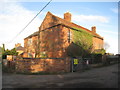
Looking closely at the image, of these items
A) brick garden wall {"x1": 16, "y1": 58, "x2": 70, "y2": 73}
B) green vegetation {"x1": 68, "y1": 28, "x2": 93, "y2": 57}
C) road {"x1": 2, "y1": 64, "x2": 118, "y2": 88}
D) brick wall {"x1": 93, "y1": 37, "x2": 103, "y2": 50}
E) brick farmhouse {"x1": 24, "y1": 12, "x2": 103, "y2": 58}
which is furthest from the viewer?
brick wall {"x1": 93, "y1": 37, "x2": 103, "y2": 50}

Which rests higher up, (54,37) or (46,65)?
(54,37)

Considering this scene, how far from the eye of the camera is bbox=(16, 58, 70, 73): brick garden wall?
49.6 ft

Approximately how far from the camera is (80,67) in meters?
16.4

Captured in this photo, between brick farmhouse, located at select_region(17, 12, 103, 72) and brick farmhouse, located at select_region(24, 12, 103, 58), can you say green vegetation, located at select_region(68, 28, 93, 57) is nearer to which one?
brick farmhouse, located at select_region(17, 12, 103, 72)

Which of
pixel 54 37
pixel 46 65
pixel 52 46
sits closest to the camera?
pixel 46 65

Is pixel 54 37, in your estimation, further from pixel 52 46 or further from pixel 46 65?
pixel 46 65

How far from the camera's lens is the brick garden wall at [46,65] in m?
15.1

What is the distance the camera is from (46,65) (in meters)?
15.3

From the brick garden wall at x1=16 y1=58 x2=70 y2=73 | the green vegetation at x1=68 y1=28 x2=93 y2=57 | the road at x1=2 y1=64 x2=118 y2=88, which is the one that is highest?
the green vegetation at x1=68 y1=28 x2=93 y2=57

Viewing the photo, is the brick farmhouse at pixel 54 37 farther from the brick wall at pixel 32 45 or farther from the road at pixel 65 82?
the road at pixel 65 82

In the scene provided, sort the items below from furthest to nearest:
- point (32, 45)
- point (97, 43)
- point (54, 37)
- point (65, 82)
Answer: point (97, 43), point (32, 45), point (54, 37), point (65, 82)

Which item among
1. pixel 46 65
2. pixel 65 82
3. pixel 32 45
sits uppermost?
pixel 32 45

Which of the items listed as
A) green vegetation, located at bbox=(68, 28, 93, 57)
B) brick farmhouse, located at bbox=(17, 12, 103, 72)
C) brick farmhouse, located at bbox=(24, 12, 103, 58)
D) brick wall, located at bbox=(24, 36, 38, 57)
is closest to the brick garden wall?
brick farmhouse, located at bbox=(17, 12, 103, 72)

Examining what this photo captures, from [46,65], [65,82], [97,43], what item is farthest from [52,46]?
[97,43]
